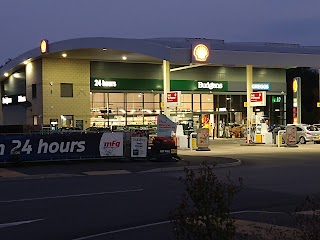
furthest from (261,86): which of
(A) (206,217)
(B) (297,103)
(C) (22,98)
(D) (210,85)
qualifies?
(A) (206,217)

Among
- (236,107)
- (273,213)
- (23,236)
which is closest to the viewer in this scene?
(23,236)

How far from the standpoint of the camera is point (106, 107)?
48.7 m

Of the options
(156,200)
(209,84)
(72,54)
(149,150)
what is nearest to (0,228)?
(156,200)

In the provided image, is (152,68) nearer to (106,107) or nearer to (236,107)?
(106,107)

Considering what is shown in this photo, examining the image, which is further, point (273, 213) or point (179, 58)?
point (179, 58)

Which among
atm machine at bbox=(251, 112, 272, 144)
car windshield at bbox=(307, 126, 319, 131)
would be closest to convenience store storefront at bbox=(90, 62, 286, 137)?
atm machine at bbox=(251, 112, 272, 144)

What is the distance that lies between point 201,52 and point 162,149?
1644cm

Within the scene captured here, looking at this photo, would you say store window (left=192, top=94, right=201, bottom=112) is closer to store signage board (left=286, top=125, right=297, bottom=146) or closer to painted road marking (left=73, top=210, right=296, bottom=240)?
store signage board (left=286, top=125, right=297, bottom=146)

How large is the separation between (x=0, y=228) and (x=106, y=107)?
39.0 metres

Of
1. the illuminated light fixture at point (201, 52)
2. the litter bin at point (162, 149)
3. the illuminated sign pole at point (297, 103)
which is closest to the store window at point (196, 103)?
the illuminated sign pole at point (297, 103)

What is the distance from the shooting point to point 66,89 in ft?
153

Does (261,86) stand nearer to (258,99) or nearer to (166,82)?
(258,99)

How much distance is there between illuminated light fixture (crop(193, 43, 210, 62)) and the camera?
40.0m

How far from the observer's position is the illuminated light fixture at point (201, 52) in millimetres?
40037
